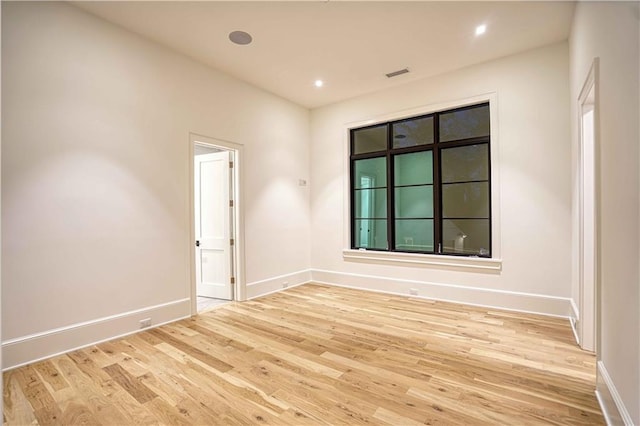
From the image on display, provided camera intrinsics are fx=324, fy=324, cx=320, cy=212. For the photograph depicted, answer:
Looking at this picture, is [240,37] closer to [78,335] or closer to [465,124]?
[465,124]

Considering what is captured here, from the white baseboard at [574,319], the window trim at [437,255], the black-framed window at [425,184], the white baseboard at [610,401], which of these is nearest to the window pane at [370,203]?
the black-framed window at [425,184]

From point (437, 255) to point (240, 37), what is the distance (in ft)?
12.5

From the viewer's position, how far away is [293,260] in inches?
222

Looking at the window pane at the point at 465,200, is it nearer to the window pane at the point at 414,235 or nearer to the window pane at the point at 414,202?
the window pane at the point at 414,202

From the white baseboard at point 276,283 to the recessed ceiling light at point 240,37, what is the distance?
10.7ft

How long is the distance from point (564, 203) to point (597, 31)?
212 centimetres

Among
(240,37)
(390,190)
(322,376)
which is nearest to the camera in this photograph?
(322,376)

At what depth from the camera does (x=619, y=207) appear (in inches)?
71.9

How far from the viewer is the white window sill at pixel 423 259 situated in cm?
430

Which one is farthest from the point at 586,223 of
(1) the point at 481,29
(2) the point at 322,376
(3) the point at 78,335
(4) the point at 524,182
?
(3) the point at 78,335

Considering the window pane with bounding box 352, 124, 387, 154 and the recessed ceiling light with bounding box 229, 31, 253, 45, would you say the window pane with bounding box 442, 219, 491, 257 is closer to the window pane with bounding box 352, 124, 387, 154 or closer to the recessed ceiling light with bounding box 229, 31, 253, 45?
the window pane with bounding box 352, 124, 387, 154

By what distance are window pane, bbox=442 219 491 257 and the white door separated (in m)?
3.21

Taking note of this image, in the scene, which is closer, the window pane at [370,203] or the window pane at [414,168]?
the window pane at [414,168]

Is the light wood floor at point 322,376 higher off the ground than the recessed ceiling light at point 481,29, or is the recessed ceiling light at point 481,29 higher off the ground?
the recessed ceiling light at point 481,29
